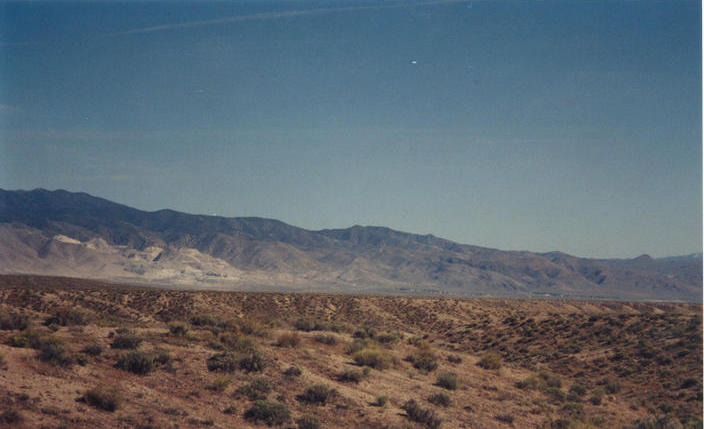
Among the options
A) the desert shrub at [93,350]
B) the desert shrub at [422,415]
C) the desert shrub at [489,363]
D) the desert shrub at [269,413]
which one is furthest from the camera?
the desert shrub at [489,363]

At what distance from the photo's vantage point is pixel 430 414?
629 inches

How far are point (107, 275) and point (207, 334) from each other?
184 m

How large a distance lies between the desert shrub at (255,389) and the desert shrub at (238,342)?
353 centimetres

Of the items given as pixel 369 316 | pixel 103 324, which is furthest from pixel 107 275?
pixel 103 324

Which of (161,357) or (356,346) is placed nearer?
(161,357)

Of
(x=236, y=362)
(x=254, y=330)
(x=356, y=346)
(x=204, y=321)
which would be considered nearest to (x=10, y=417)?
(x=236, y=362)

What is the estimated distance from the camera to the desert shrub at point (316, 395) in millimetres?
16250

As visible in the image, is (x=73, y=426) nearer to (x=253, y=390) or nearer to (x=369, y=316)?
(x=253, y=390)

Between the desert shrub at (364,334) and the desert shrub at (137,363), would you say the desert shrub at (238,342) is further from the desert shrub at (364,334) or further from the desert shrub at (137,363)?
the desert shrub at (364,334)

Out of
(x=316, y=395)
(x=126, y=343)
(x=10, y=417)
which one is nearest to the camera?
(x=10, y=417)

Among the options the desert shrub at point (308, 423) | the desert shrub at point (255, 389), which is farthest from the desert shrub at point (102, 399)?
the desert shrub at point (308, 423)

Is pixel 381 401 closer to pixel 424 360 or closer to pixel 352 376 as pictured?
pixel 352 376

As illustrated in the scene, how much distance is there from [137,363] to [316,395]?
20.6 ft

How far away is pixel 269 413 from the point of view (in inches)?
565
